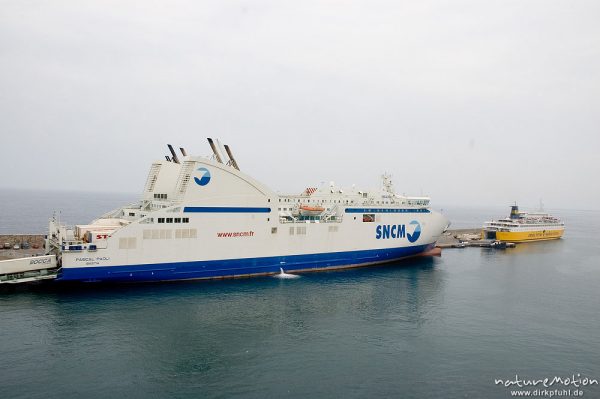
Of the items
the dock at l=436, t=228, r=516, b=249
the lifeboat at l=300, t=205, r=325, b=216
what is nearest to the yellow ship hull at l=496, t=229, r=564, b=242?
the dock at l=436, t=228, r=516, b=249

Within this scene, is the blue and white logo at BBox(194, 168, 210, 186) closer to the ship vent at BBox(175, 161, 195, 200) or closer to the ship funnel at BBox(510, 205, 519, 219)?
the ship vent at BBox(175, 161, 195, 200)

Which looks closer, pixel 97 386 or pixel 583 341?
pixel 97 386

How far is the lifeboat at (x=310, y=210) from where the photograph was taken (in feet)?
125

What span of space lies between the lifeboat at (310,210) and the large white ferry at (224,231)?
10cm

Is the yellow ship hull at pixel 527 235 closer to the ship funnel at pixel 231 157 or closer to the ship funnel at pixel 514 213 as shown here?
the ship funnel at pixel 514 213

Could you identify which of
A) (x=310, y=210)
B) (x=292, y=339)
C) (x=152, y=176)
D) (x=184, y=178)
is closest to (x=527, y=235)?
(x=310, y=210)

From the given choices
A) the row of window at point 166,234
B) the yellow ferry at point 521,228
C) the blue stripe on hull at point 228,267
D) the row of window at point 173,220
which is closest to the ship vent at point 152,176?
the row of window at point 173,220

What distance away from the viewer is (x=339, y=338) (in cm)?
2208

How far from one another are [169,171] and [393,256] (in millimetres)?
26039

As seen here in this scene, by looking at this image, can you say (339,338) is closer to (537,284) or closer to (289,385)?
(289,385)

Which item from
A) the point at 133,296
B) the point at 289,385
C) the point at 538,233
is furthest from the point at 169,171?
the point at 538,233

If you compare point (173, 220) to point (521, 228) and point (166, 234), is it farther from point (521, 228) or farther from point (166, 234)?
point (521, 228)

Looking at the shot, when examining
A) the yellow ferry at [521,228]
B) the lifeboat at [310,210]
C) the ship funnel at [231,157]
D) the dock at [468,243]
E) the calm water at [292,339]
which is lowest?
the calm water at [292,339]

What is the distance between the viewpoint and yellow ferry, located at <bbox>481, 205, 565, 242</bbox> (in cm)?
6794
